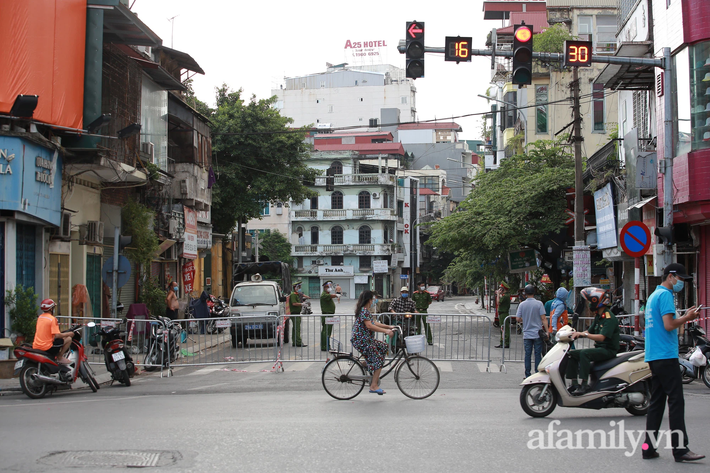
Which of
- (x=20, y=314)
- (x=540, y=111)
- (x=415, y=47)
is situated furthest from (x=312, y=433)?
(x=540, y=111)

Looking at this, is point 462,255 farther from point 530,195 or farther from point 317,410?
point 317,410

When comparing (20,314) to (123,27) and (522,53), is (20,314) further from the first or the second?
(522,53)

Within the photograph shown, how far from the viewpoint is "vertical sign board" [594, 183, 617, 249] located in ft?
80.9

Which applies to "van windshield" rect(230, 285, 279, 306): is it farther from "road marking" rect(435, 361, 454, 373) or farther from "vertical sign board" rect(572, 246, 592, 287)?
"vertical sign board" rect(572, 246, 592, 287)

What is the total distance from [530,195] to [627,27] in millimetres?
7373

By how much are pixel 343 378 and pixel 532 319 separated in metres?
4.25

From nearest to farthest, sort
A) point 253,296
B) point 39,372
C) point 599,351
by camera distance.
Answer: point 599,351, point 39,372, point 253,296

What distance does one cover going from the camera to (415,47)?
42.3ft

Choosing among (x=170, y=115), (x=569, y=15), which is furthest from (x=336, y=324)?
(x=569, y=15)

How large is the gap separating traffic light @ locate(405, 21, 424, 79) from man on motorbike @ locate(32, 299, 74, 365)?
7435 mm

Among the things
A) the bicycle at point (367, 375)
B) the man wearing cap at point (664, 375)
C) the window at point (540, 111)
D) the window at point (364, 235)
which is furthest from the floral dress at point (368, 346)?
the window at point (364, 235)

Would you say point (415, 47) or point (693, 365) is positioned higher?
point (415, 47)

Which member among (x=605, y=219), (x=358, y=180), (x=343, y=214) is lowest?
(x=605, y=219)

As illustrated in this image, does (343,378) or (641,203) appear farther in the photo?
(641,203)
